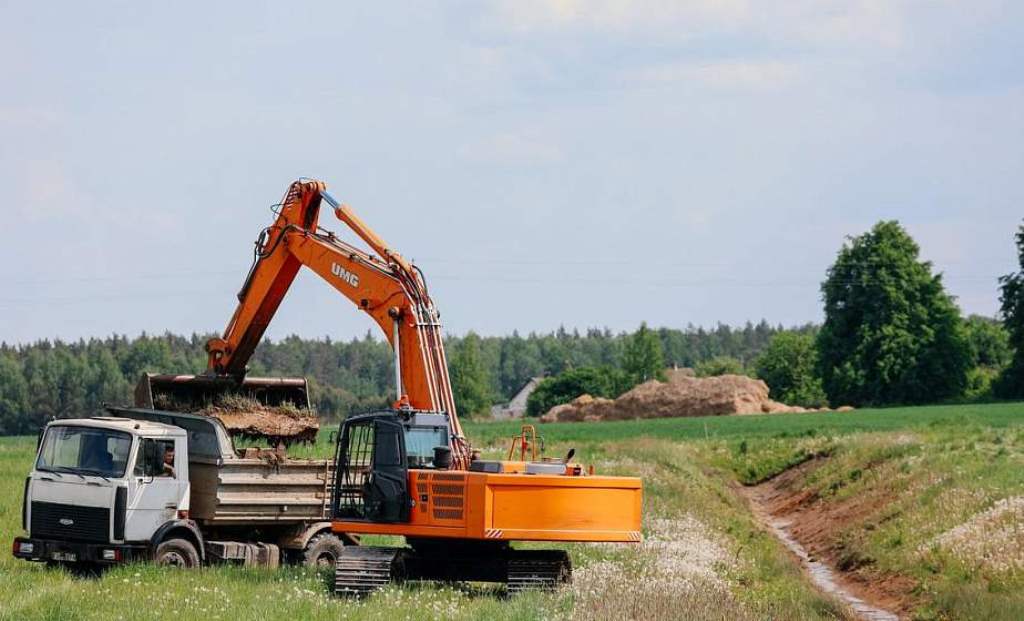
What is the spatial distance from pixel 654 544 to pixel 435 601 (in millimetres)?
9365

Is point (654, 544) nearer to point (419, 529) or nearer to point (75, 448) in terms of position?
point (419, 529)

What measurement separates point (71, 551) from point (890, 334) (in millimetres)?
90124

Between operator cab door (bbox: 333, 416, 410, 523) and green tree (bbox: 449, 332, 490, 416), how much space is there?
128614 mm

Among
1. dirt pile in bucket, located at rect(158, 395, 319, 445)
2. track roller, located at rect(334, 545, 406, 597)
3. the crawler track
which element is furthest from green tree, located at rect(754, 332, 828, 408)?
track roller, located at rect(334, 545, 406, 597)

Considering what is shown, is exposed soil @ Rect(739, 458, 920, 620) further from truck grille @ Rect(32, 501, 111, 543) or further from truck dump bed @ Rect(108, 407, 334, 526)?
truck grille @ Rect(32, 501, 111, 543)

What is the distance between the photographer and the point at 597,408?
106 m

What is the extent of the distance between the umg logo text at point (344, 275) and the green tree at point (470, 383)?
125 m

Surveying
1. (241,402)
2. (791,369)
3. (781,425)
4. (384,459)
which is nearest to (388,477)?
(384,459)

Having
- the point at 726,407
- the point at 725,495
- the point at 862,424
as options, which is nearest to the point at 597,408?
the point at 726,407

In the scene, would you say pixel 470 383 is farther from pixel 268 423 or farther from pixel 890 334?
pixel 268 423

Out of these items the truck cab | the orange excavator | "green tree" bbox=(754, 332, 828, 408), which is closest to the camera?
the orange excavator

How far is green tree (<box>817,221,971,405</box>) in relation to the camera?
340 ft

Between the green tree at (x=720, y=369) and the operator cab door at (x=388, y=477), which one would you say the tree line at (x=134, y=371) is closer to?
the green tree at (x=720, y=369)

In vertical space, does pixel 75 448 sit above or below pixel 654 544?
above
